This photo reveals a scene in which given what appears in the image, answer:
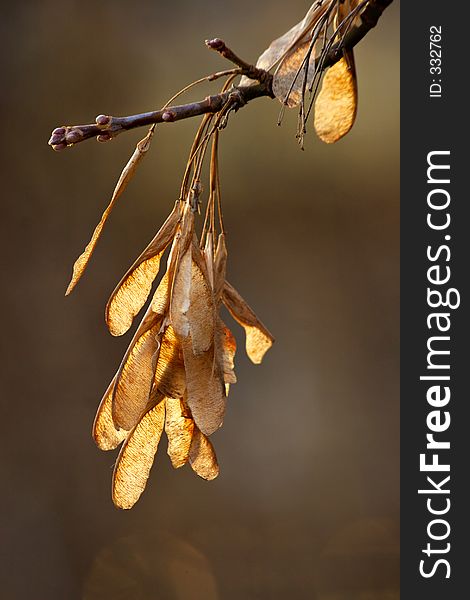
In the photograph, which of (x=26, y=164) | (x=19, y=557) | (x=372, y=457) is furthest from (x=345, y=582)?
(x=26, y=164)

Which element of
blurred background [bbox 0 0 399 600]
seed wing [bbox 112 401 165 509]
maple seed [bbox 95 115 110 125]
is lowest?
seed wing [bbox 112 401 165 509]

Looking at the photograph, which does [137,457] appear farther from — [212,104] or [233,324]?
[233,324]

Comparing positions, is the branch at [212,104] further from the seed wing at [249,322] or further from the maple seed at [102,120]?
the seed wing at [249,322]

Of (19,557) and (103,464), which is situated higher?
(103,464)

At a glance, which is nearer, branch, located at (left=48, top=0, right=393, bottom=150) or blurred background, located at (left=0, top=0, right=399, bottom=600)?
branch, located at (left=48, top=0, right=393, bottom=150)

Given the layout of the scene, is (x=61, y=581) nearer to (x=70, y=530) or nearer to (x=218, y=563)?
(x=70, y=530)

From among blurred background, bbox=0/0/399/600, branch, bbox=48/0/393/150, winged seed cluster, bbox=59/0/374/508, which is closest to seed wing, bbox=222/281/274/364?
winged seed cluster, bbox=59/0/374/508

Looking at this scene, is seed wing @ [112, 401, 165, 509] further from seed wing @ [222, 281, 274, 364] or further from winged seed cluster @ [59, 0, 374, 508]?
seed wing @ [222, 281, 274, 364]
